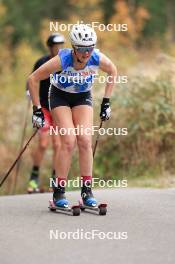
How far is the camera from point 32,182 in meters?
14.9

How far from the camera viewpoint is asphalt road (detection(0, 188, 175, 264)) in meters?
8.39

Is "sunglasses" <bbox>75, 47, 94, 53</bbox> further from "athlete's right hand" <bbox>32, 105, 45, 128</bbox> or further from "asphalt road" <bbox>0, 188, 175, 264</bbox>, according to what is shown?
"asphalt road" <bbox>0, 188, 175, 264</bbox>

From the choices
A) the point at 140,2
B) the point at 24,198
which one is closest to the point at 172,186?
the point at 24,198

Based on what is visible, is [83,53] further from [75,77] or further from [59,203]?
[59,203]

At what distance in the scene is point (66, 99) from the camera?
10812 millimetres

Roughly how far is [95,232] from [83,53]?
2.01 m

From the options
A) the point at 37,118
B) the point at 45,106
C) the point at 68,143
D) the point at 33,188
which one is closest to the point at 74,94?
the point at 37,118

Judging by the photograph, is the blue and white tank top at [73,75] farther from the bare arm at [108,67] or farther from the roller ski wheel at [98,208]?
the roller ski wheel at [98,208]

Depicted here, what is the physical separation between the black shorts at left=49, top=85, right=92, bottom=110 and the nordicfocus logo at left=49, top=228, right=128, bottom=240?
180 cm

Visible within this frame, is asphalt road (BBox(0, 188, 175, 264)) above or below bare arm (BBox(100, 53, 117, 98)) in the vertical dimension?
below

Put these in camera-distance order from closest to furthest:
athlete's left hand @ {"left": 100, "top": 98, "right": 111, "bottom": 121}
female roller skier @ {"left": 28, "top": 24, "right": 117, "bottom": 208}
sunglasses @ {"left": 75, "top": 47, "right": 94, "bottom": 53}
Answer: sunglasses @ {"left": 75, "top": 47, "right": 94, "bottom": 53}
female roller skier @ {"left": 28, "top": 24, "right": 117, "bottom": 208}
athlete's left hand @ {"left": 100, "top": 98, "right": 111, "bottom": 121}

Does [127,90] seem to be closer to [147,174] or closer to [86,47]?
[147,174]

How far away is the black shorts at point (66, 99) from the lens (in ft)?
35.4

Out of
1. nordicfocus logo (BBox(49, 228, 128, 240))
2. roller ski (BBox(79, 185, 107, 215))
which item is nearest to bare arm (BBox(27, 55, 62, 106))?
roller ski (BBox(79, 185, 107, 215))
